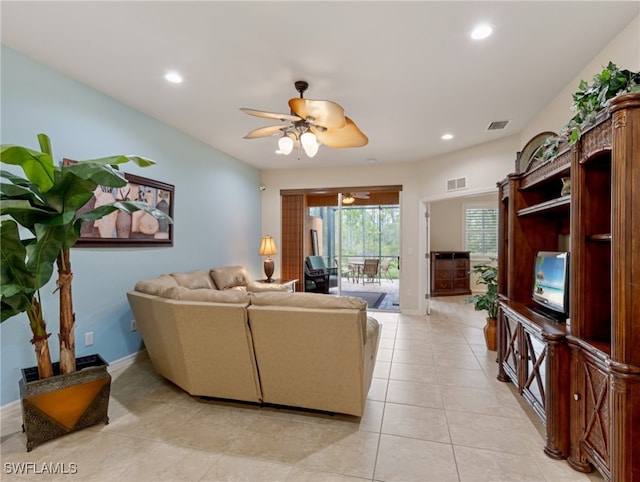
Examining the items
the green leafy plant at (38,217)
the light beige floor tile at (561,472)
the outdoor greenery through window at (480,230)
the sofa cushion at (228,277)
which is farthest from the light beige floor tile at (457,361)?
the outdoor greenery through window at (480,230)

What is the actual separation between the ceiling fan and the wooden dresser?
541cm

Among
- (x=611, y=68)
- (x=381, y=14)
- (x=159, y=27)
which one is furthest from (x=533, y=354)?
(x=159, y=27)

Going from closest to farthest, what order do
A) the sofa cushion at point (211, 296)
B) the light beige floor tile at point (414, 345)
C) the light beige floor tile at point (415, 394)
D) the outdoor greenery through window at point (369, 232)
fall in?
the sofa cushion at point (211, 296) < the light beige floor tile at point (415, 394) < the light beige floor tile at point (414, 345) < the outdoor greenery through window at point (369, 232)

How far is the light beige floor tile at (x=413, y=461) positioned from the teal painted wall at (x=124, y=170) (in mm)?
2827

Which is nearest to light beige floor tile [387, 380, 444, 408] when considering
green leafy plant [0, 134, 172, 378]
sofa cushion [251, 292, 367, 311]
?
sofa cushion [251, 292, 367, 311]

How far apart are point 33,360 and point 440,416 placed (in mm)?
3303

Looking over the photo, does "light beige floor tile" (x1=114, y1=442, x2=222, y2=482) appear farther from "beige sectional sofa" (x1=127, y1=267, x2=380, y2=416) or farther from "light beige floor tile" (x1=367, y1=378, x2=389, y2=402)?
"light beige floor tile" (x1=367, y1=378, x2=389, y2=402)

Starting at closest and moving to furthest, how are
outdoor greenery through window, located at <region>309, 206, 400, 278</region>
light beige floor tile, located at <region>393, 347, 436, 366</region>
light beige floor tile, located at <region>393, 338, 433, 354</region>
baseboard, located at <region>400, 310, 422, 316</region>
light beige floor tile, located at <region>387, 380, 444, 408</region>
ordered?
light beige floor tile, located at <region>387, 380, 444, 408</region> → light beige floor tile, located at <region>393, 347, 436, 366</region> → light beige floor tile, located at <region>393, 338, 433, 354</region> → baseboard, located at <region>400, 310, 422, 316</region> → outdoor greenery through window, located at <region>309, 206, 400, 278</region>

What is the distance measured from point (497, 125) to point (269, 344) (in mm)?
3735

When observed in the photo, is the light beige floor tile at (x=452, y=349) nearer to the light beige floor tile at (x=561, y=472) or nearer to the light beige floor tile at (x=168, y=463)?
the light beige floor tile at (x=561, y=472)

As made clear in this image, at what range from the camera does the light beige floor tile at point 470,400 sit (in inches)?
98.6

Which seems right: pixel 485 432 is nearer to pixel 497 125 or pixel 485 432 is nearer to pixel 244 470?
pixel 244 470

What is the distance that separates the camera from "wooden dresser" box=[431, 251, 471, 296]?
762cm

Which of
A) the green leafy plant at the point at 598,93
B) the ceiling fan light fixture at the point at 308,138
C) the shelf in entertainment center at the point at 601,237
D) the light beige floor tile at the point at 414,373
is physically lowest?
the light beige floor tile at the point at 414,373
